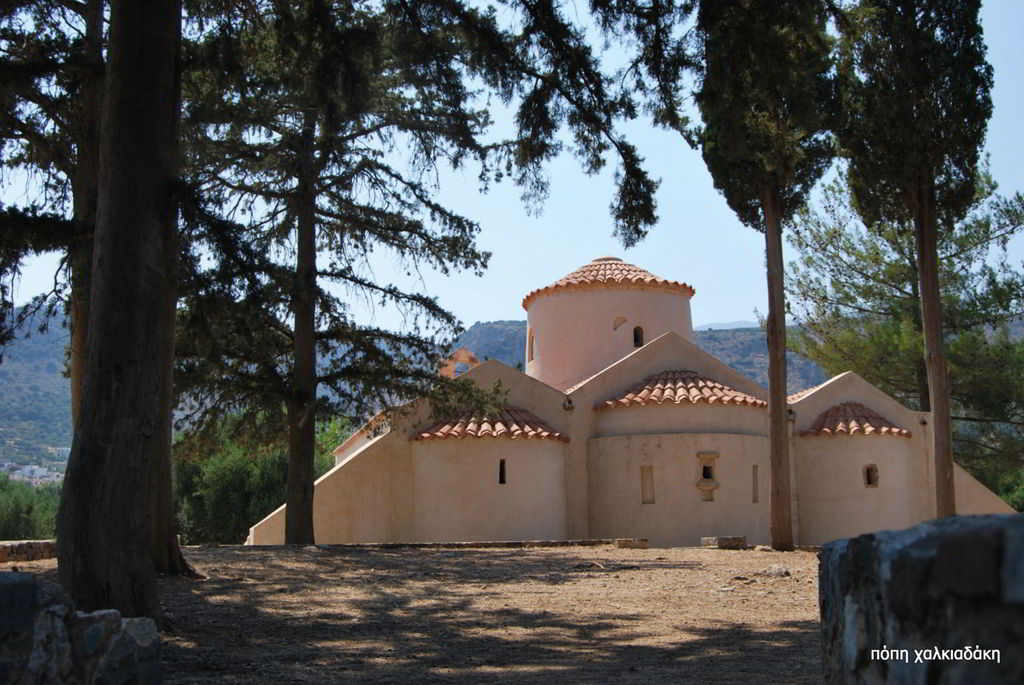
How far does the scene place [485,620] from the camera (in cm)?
817

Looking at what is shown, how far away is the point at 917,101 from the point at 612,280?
10.4m

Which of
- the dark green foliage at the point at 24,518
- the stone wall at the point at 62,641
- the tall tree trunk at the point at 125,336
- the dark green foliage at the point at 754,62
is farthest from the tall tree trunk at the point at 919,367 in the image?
the dark green foliage at the point at 24,518

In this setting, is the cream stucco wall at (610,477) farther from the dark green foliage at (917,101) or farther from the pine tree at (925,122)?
the dark green foliage at (917,101)

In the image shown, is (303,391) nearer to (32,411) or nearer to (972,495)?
(972,495)

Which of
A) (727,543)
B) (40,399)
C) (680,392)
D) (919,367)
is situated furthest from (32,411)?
(727,543)

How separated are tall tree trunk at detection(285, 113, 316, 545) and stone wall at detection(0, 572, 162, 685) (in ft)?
38.1

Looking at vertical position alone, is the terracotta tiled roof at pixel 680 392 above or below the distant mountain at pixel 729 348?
below

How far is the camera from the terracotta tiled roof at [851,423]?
23.7m

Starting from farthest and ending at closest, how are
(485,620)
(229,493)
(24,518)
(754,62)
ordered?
(229,493), (24,518), (754,62), (485,620)

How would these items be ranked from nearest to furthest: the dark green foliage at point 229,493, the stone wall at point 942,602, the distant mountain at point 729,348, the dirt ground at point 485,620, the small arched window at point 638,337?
the stone wall at point 942,602 → the dirt ground at point 485,620 → the small arched window at point 638,337 → the dark green foliage at point 229,493 → the distant mountain at point 729,348

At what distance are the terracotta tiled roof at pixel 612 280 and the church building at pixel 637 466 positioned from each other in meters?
1.76

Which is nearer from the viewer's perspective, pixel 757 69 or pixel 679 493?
pixel 757 69

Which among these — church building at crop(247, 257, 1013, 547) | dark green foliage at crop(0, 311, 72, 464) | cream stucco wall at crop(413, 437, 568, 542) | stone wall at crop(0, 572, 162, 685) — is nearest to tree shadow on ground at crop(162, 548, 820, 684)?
stone wall at crop(0, 572, 162, 685)

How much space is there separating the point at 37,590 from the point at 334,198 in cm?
1332
